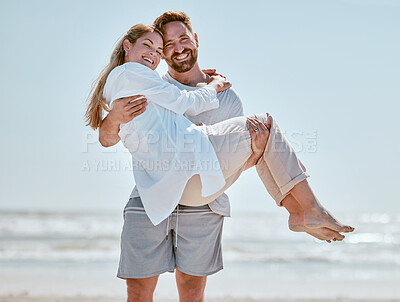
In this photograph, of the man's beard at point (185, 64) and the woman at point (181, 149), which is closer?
the woman at point (181, 149)

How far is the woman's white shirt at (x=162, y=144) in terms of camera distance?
2.65 metres

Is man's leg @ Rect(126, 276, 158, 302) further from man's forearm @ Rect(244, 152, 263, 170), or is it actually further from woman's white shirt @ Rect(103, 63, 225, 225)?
man's forearm @ Rect(244, 152, 263, 170)

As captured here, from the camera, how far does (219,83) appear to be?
3217 millimetres

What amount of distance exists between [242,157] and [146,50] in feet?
2.75

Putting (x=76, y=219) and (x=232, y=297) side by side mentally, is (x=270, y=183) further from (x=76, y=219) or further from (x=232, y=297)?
(x=76, y=219)

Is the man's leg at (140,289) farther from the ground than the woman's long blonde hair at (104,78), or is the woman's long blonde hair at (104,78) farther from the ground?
the woman's long blonde hair at (104,78)

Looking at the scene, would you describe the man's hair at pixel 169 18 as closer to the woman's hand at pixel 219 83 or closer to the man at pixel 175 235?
the man at pixel 175 235

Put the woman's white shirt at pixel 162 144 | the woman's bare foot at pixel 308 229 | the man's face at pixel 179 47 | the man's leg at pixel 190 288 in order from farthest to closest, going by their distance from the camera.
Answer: the man's face at pixel 179 47
the man's leg at pixel 190 288
the woman's bare foot at pixel 308 229
the woman's white shirt at pixel 162 144

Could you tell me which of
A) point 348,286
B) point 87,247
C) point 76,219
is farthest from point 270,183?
point 76,219

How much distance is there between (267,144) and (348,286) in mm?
4942

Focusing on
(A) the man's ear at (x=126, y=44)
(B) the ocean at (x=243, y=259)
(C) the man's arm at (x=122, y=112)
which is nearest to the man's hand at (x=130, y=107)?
(C) the man's arm at (x=122, y=112)

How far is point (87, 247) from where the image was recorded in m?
10.8

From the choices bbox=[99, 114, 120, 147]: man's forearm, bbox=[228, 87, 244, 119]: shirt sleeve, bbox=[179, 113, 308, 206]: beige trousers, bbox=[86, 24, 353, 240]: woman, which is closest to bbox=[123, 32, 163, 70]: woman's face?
bbox=[86, 24, 353, 240]: woman

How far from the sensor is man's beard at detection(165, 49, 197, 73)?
11.1 feet
